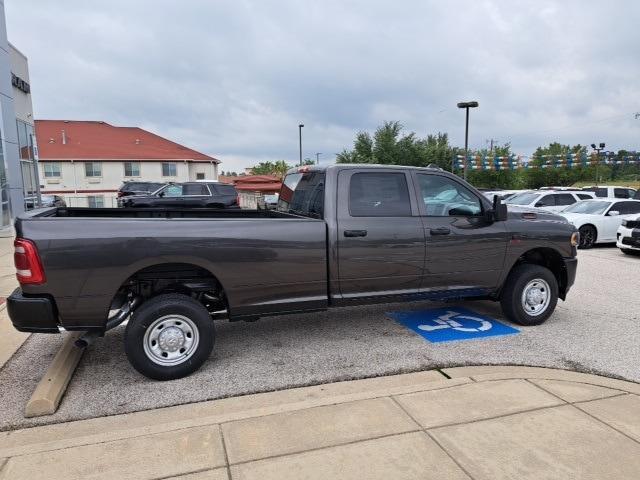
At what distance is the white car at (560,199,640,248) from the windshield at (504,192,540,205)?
2.52 m

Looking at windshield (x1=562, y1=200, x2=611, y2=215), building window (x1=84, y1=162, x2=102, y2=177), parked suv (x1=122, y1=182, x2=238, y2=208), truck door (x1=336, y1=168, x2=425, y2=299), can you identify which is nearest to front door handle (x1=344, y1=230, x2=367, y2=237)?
truck door (x1=336, y1=168, x2=425, y2=299)

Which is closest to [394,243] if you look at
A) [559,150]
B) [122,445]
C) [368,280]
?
[368,280]

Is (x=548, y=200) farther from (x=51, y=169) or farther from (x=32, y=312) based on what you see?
(x=51, y=169)

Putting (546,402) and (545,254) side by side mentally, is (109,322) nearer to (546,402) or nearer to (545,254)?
(546,402)

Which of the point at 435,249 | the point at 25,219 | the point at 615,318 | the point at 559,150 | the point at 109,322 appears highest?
the point at 559,150

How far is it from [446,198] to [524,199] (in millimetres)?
12530

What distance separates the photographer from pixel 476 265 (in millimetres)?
5035

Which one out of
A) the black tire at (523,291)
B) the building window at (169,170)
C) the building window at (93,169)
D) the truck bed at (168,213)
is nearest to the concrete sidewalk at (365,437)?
the black tire at (523,291)

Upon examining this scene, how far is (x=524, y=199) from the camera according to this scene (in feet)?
52.6

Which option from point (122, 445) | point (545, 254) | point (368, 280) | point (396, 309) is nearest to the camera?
point (122, 445)

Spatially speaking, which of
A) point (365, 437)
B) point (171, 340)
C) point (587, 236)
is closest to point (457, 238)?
point (365, 437)

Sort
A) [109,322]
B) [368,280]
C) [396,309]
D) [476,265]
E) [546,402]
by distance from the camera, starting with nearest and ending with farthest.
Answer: [546,402]
[109,322]
[368,280]
[476,265]
[396,309]

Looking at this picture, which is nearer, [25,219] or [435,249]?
[25,219]

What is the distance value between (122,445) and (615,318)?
5.85m
